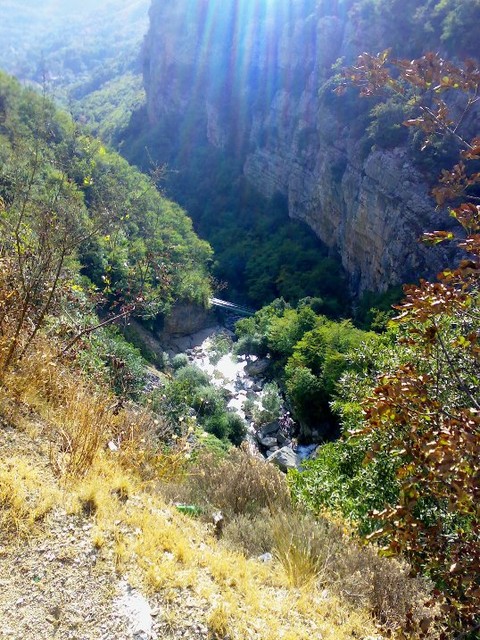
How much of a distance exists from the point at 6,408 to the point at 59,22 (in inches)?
8198

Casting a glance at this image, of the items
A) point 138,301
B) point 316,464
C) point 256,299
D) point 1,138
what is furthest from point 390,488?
point 256,299

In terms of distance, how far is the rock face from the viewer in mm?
25047

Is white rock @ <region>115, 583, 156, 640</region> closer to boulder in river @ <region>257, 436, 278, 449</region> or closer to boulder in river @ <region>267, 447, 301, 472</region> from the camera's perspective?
boulder in river @ <region>267, 447, 301, 472</region>

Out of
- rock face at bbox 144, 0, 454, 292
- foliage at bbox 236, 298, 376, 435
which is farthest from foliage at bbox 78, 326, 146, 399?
rock face at bbox 144, 0, 454, 292

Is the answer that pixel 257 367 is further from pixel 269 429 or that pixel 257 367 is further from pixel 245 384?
pixel 269 429

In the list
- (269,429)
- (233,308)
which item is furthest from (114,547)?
(233,308)

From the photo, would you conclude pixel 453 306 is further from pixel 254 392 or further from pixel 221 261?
pixel 221 261

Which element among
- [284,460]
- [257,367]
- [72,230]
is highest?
[72,230]

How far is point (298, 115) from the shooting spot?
129 feet

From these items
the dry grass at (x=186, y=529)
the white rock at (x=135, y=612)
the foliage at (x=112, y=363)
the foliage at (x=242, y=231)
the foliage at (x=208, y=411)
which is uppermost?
the white rock at (x=135, y=612)

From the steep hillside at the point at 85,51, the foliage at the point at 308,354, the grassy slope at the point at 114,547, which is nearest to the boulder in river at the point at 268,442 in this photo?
the foliage at the point at 308,354

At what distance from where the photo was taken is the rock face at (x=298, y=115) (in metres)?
25.0

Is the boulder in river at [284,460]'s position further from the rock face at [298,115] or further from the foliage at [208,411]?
the rock face at [298,115]

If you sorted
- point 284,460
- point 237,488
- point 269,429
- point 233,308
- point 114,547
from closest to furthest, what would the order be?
point 114,547, point 237,488, point 284,460, point 269,429, point 233,308
